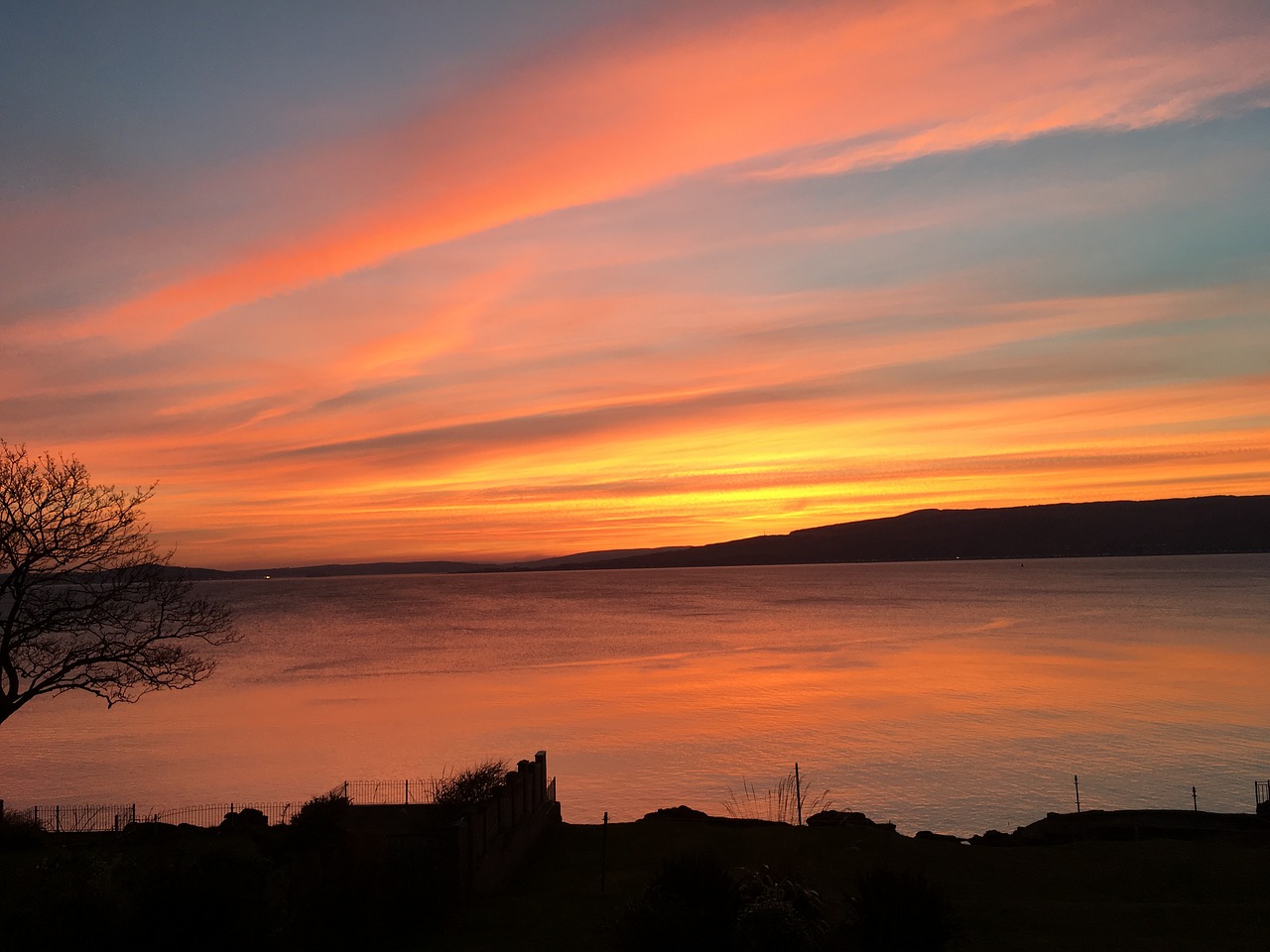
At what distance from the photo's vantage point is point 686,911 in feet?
50.8

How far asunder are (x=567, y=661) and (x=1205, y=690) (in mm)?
56666

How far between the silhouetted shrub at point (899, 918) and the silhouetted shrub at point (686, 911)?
195 cm

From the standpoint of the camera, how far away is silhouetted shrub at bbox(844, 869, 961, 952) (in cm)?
1530

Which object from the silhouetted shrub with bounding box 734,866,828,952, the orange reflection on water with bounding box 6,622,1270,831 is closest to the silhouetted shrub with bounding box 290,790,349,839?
the silhouetted shrub with bounding box 734,866,828,952

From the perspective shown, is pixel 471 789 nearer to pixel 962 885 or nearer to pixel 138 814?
pixel 962 885

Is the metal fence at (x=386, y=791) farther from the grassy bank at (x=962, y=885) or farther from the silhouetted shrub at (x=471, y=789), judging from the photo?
the silhouetted shrub at (x=471, y=789)

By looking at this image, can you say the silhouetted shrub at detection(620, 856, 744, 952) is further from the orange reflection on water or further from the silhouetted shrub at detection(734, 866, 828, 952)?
the orange reflection on water

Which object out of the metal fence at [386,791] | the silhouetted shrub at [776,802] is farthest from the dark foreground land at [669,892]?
the metal fence at [386,791]

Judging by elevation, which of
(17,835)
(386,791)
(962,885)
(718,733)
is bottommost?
(718,733)

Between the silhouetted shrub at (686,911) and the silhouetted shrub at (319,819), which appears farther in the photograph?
the silhouetted shrub at (319,819)

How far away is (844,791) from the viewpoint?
1807 inches

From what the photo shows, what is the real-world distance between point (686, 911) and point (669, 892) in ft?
1.87

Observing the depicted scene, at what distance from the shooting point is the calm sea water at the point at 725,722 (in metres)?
46.8

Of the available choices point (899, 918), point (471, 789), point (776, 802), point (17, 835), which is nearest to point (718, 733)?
point (776, 802)
